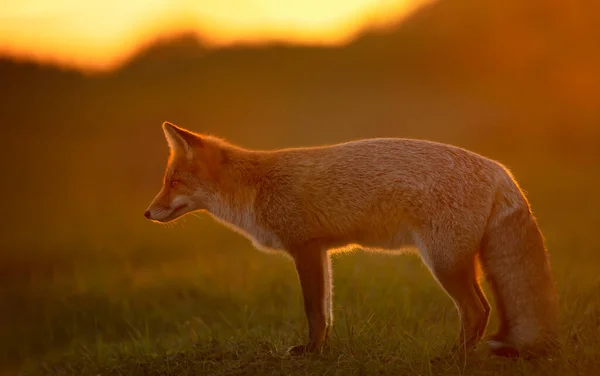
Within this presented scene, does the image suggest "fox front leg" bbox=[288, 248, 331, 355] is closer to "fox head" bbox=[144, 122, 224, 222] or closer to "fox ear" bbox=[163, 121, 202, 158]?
"fox head" bbox=[144, 122, 224, 222]

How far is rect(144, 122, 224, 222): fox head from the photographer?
5684 mm

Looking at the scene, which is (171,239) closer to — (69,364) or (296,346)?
(69,364)

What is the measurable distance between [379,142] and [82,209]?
35.8ft

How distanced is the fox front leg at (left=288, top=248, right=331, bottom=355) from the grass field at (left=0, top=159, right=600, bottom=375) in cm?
10

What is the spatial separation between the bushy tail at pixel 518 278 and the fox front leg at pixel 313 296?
114cm

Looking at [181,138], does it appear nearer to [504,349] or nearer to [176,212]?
[176,212]

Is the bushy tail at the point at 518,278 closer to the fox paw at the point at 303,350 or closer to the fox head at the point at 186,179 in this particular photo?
the fox paw at the point at 303,350

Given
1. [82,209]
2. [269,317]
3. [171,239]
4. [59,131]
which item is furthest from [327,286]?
[59,131]

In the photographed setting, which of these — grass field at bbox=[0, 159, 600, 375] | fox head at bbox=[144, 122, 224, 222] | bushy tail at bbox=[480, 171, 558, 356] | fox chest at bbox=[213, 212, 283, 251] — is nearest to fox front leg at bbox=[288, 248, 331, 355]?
grass field at bbox=[0, 159, 600, 375]

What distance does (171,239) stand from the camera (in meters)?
12.4

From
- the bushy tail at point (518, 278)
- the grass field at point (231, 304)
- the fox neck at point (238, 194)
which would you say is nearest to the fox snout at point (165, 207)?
the fox neck at point (238, 194)

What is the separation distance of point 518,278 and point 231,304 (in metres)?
4.26

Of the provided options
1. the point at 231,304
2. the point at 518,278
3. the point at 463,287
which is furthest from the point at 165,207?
the point at 231,304

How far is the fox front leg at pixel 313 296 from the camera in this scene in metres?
5.18
